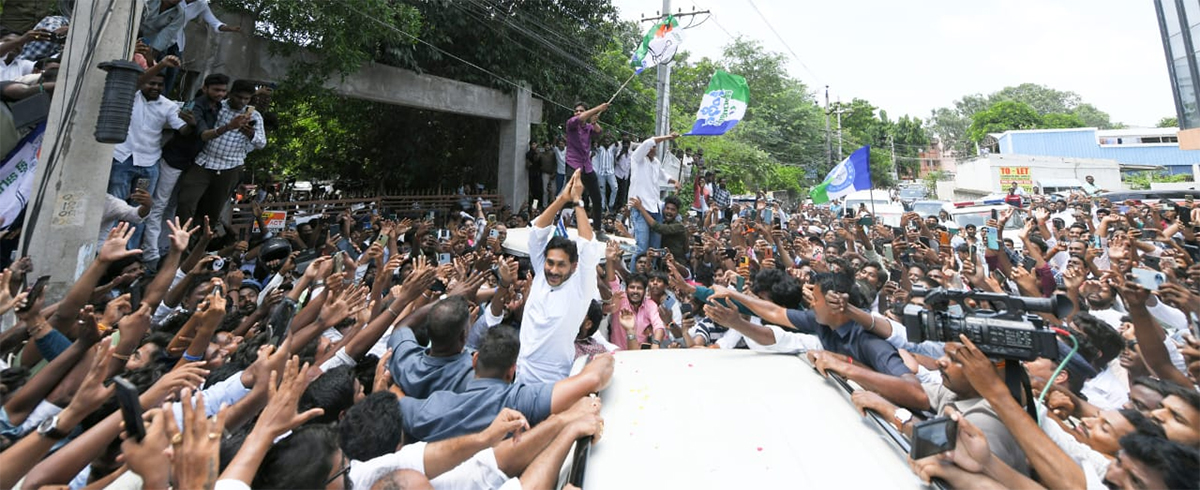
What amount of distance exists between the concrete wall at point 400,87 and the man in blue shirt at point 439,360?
7.54 metres

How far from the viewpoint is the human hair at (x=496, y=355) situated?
105 inches

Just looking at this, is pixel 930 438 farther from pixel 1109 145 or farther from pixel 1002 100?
pixel 1002 100

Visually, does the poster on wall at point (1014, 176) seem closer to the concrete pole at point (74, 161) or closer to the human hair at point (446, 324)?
the human hair at point (446, 324)

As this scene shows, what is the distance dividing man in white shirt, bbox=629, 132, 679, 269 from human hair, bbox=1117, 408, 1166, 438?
208 inches

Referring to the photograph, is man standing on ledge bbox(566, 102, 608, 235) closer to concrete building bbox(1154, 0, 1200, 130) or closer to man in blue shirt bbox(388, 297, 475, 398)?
man in blue shirt bbox(388, 297, 475, 398)

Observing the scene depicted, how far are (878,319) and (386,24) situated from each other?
820cm

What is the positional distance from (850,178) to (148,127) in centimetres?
1117

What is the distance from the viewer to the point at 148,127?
566 centimetres

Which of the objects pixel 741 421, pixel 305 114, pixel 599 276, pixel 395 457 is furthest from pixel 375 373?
pixel 305 114

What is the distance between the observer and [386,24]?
8.49 m

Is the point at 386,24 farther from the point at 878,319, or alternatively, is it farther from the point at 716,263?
the point at 878,319

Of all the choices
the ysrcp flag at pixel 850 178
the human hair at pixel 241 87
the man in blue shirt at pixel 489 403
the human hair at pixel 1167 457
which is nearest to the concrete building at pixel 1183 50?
the ysrcp flag at pixel 850 178

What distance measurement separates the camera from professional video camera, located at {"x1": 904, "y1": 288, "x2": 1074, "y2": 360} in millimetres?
1806

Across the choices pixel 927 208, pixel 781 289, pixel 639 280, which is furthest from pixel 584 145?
pixel 927 208
